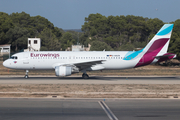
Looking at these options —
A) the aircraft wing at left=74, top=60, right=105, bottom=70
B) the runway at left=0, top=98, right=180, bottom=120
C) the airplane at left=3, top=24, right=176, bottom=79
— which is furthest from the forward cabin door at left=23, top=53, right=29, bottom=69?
the runway at left=0, top=98, right=180, bottom=120

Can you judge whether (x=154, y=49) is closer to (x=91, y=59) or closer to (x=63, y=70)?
(x=91, y=59)

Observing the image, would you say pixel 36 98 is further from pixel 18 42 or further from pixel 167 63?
pixel 18 42

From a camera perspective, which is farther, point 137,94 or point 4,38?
point 4,38

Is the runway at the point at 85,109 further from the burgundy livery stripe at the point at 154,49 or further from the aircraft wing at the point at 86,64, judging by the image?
the burgundy livery stripe at the point at 154,49

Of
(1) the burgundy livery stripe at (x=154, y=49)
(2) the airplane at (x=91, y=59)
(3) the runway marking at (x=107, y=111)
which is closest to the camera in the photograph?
(3) the runway marking at (x=107, y=111)

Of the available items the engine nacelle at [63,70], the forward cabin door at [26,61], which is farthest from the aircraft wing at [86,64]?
the forward cabin door at [26,61]

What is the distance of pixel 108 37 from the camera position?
107375mm

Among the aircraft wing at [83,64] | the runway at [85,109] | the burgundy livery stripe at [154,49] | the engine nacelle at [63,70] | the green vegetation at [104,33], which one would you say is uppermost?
the green vegetation at [104,33]

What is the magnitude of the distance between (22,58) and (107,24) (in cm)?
9288

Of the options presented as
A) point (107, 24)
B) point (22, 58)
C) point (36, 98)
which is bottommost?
point (36, 98)

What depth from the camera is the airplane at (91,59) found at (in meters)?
30.6

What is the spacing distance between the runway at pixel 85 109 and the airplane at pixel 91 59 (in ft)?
46.2

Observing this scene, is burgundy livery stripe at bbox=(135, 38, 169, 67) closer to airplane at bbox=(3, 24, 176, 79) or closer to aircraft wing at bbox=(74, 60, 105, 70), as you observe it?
airplane at bbox=(3, 24, 176, 79)

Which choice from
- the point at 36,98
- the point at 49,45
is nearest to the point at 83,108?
the point at 36,98
